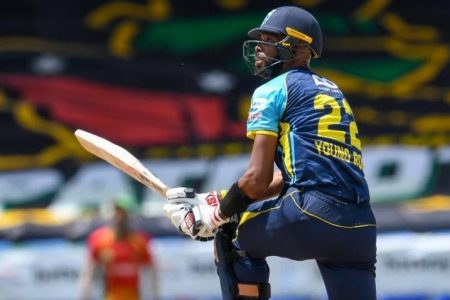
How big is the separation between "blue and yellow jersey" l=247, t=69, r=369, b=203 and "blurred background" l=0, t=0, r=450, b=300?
6.78 meters

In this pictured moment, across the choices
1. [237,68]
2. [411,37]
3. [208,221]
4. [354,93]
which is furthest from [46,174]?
[208,221]

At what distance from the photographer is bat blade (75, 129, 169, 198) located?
579 cm

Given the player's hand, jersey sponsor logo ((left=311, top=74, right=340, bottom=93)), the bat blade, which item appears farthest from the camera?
the bat blade

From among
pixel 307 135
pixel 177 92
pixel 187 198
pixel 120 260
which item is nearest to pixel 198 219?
pixel 187 198

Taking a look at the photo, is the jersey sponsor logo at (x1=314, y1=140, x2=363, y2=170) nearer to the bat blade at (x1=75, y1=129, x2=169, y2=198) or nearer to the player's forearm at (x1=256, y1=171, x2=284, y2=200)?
the player's forearm at (x1=256, y1=171, x2=284, y2=200)

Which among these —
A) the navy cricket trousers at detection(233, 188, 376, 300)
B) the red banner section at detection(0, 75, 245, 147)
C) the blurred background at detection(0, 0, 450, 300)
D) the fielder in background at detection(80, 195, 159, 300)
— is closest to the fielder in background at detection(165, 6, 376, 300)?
the navy cricket trousers at detection(233, 188, 376, 300)

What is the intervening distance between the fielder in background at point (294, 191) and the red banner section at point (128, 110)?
701cm

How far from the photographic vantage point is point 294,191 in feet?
17.0

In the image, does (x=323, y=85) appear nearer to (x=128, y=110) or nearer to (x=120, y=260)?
(x=120, y=260)

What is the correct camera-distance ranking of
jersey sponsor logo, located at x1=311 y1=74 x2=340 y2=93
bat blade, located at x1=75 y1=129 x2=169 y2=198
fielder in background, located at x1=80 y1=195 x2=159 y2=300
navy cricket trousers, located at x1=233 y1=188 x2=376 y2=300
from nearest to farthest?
navy cricket trousers, located at x1=233 y1=188 x2=376 y2=300
jersey sponsor logo, located at x1=311 y1=74 x2=340 y2=93
bat blade, located at x1=75 y1=129 x2=169 y2=198
fielder in background, located at x1=80 y1=195 x2=159 y2=300

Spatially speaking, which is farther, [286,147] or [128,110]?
[128,110]

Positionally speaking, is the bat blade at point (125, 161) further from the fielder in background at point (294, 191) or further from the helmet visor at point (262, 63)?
the helmet visor at point (262, 63)

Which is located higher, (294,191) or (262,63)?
(262,63)

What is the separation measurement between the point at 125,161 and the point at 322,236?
122 centimetres
